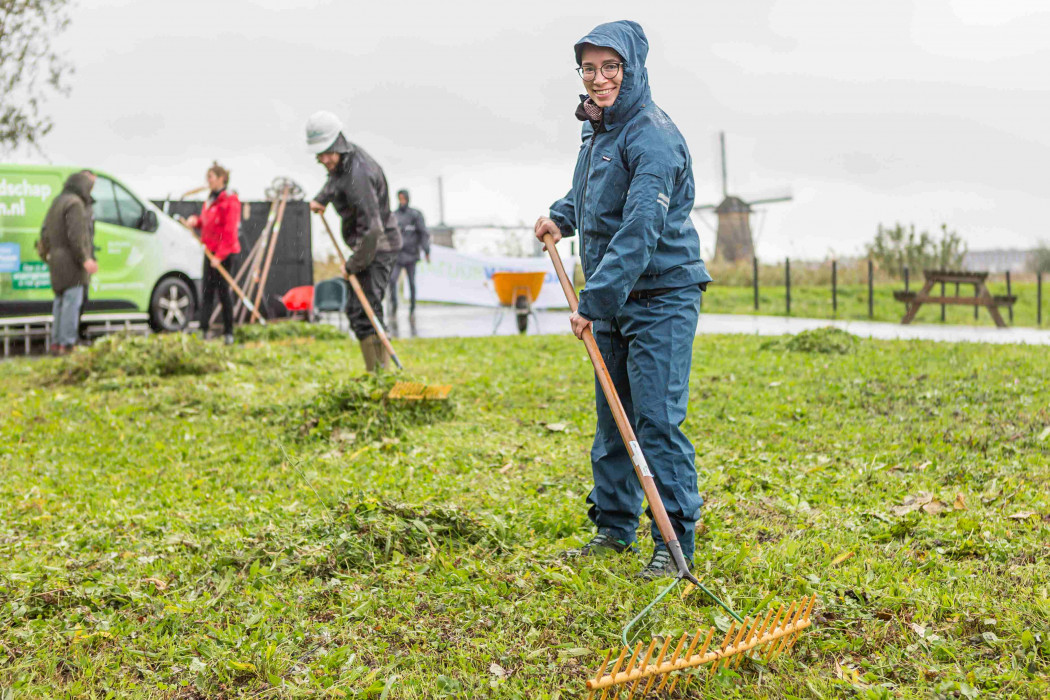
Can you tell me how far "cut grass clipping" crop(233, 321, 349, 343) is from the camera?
12.8 m

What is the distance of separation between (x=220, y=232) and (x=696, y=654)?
11.3 m

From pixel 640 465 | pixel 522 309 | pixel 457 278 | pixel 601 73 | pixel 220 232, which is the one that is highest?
pixel 220 232

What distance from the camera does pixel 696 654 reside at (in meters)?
2.96

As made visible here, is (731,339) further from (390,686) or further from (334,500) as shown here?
(390,686)

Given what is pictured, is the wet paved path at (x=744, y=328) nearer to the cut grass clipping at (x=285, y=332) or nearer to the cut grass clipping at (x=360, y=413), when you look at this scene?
the cut grass clipping at (x=285, y=332)

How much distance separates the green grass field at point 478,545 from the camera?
10.2 ft

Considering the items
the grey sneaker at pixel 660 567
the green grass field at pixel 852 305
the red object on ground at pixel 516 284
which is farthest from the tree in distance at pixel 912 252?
the grey sneaker at pixel 660 567

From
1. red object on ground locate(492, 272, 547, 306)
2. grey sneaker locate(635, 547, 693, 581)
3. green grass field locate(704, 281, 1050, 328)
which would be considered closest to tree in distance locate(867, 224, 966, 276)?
green grass field locate(704, 281, 1050, 328)

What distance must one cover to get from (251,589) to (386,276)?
190 inches

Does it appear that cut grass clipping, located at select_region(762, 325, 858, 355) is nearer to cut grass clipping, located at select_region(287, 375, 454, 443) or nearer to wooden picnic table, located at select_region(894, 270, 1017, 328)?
cut grass clipping, located at select_region(287, 375, 454, 443)

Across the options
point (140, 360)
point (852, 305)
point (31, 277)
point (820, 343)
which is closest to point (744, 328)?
point (820, 343)

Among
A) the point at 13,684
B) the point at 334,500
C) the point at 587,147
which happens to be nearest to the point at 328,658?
the point at 13,684

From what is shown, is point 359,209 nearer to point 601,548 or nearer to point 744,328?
point 601,548

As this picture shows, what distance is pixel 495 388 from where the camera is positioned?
8.46m
